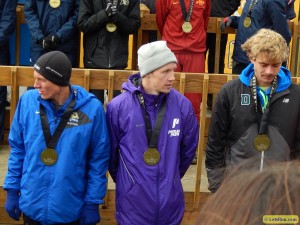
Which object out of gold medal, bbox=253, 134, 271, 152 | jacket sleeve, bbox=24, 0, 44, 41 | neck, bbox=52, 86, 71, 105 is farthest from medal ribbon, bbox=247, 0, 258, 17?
neck, bbox=52, 86, 71, 105

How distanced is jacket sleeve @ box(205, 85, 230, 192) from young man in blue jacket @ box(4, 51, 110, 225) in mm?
755

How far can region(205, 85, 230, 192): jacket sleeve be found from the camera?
4055 mm

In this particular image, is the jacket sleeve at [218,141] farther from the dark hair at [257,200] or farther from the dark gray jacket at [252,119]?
the dark hair at [257,200]

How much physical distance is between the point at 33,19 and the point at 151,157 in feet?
10.7

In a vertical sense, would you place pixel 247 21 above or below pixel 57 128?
above

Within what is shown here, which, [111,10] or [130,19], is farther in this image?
[130,19]

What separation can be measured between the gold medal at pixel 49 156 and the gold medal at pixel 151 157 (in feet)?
1.96

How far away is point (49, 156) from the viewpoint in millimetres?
3857

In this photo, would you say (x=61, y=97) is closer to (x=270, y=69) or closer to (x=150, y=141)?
(x=150, y=141)

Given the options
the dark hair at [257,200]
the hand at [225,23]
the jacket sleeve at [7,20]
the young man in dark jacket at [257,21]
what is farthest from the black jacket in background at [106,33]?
the dark hair at [257,200]

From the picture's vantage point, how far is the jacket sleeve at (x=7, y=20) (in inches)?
260

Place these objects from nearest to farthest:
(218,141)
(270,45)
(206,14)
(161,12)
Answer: (270,45), (218,141), (161,12), (206,14)

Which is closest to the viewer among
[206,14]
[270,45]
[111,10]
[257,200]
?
[257,200]

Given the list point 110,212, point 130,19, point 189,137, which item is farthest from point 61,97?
point 130,19
